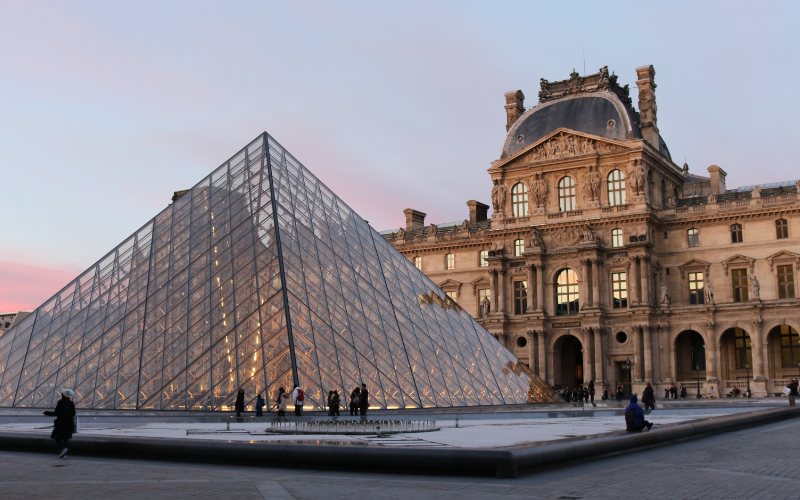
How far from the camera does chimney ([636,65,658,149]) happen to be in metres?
50.3

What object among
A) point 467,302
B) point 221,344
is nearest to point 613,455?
point 221,344

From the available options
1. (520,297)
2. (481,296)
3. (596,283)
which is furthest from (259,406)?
(481,296)

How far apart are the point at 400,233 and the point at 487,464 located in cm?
4856

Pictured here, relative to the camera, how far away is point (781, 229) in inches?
1774

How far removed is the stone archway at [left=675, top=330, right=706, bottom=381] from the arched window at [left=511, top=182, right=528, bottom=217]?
11.4 metres

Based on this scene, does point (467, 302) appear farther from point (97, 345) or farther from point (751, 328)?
point (97, 345)

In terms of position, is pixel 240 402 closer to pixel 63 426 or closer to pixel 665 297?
pixel 63 426

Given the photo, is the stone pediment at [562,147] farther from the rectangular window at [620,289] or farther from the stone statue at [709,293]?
the stone statue at [709,293]

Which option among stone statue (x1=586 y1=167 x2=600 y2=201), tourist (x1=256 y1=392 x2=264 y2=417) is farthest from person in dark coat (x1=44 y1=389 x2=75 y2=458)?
stone statue (x1=586 y1=167 x2=600 y2=201)

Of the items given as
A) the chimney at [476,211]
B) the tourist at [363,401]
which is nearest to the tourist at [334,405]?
the tourist at [363,401]

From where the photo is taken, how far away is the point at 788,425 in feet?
62.5

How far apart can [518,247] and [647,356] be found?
10.0 m

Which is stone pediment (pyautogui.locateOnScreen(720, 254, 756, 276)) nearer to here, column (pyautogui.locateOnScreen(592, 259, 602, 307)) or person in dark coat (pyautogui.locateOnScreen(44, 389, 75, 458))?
column (pyautogui.locateOnScreen(592, 259, 602, 307))

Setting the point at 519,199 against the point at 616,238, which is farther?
the point at 519,199
